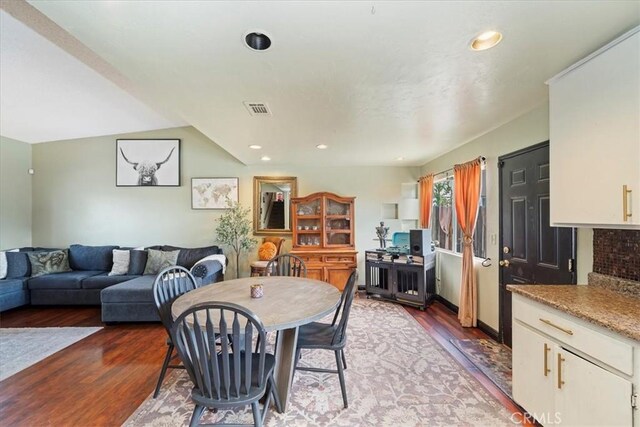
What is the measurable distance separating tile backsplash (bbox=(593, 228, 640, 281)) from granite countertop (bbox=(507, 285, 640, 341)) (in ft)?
0.43

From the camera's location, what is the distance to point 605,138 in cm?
152

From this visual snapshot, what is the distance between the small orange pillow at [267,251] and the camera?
473 centimetres

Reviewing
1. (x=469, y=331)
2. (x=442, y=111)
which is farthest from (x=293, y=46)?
(x=469, y=331)

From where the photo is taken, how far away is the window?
3295 millimetres

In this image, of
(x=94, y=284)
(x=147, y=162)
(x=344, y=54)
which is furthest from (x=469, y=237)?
(x=147, y=162)

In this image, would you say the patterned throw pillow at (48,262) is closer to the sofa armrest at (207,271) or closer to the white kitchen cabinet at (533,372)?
the sofa armrest at (207,271)

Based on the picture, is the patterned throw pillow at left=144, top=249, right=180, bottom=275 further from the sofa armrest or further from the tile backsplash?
→ the tile backsplash

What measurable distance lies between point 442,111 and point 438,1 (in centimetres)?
143

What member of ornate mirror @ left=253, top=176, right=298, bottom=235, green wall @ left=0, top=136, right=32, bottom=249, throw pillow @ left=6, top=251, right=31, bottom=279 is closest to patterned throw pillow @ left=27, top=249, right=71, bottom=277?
throw pillow @ left=6, top=251, right=31, bottom=279

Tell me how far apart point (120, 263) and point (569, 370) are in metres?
5.26

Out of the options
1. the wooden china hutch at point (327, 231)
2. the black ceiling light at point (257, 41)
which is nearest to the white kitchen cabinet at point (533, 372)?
the black ceiling light at point (257, 41)

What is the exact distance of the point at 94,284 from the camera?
4000 mm

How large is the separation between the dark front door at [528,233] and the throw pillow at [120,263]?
511cm

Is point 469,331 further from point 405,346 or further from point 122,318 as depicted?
point 122,318
